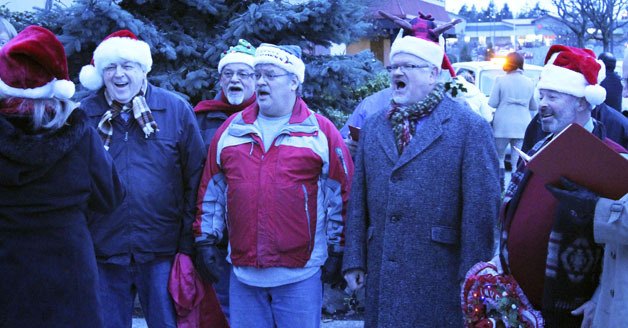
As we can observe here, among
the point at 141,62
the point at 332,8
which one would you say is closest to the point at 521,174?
the point at 141,62

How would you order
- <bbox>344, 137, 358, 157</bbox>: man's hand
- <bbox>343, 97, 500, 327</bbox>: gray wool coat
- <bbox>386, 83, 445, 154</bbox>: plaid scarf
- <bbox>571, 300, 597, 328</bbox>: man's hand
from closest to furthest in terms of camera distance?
<bbox>571, 300, 597, 328</bbox>: man's hand → <bbox>343, 97, 500, 327</bbox>: gray wool coat → <bbox>386, 83, 445, 154</bbox>: plaid scarf → <bbox>344, 137, 358, 157</bbox>: man's hand

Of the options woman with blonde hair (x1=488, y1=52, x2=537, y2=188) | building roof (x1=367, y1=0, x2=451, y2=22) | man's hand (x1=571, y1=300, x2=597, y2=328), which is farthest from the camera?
building roof (x1=367, y1=0, x2=451, y2=22)

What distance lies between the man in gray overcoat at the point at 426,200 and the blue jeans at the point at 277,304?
0.48m

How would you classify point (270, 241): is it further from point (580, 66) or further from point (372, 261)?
point (580, 66)

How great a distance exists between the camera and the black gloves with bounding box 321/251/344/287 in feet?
13.8

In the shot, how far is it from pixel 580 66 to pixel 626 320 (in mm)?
1480

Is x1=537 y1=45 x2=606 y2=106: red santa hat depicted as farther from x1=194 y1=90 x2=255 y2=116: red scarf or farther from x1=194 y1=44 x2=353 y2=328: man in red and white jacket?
x1=194 y1=90 x2=255 y2=116: red scarf

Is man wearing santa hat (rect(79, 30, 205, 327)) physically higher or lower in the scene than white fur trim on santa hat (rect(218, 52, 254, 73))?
lower

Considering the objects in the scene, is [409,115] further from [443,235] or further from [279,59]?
[279,59]

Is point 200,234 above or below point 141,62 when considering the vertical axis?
below

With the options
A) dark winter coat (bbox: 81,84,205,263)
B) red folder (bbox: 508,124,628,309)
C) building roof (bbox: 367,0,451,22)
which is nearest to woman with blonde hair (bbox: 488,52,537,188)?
building roof (bbox: 367,0,451,22)

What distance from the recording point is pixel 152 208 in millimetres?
4387

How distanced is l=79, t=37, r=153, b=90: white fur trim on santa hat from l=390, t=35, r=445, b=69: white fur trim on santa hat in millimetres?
1599

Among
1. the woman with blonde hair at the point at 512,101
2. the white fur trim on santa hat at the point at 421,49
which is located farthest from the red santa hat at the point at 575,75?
the woman with blonde hair at the point at 512,101
